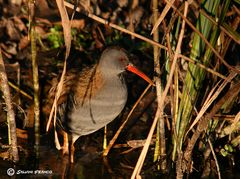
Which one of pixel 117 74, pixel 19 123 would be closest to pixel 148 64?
pixel 117 74

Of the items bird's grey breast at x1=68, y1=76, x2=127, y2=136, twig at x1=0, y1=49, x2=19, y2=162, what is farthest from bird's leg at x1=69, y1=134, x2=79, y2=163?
twig at x1=0, y1=49, x2=19, y2=162

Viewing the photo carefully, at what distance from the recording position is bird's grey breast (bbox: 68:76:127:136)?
4945mm

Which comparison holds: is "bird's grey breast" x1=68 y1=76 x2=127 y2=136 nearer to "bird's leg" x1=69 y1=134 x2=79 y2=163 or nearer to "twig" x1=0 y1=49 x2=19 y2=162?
"bird's leg" x1=69 y1=134 x2=79 y2=163

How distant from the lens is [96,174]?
4926 millimetres

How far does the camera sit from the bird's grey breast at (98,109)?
495 centimetres

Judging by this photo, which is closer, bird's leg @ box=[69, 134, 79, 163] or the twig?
the twig

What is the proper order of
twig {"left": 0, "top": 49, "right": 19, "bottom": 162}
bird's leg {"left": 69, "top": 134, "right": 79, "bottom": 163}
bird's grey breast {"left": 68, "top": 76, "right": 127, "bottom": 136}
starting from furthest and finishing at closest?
bird's leg {"left": 69, "top": 134, "right": 79, "bottom": 163} → bird's grey breast {"left": 68, "top": 76, "right": 127, "bottom": 136} → twig {"left": 0, "top": 49, "right": 19, "bottom": 162}

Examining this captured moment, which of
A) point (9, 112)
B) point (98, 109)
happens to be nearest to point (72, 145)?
point (98, 109)

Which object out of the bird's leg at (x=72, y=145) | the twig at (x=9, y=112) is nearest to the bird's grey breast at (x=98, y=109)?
the bird's leg at (x=72, y=145)

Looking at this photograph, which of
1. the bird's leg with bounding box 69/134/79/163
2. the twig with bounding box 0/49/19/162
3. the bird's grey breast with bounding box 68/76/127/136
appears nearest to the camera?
the twig with bounding box 0/49/19/162

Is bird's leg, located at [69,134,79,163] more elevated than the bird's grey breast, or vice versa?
the bird's grey breast

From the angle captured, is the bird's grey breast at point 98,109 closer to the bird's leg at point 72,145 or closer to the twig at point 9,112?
the bird's leg at point 72,145

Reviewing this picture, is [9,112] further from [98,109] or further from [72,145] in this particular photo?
[72,145]

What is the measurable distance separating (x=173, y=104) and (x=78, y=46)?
257 centimetres
